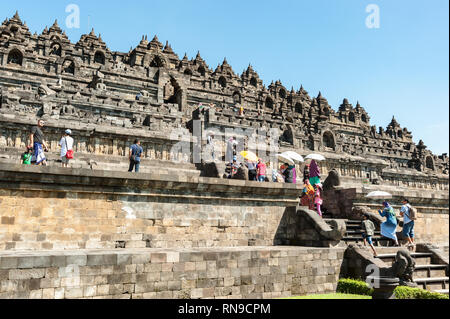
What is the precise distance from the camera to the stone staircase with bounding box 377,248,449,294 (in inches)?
462

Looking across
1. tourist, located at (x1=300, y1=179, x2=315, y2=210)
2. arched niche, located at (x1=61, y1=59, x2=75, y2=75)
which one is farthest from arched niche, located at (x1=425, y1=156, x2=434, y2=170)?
arched niche, located at (x1=61, y1=59, x2=75, y2=75)

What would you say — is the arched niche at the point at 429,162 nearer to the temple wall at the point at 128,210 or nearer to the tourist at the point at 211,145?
the tourist at the point at 211,145

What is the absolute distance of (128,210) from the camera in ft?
33.5

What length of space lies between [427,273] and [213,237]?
7.37m

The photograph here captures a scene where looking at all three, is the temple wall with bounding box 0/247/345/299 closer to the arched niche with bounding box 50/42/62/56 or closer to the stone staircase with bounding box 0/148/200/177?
the stone staircase with bounding box 0/148/200/177

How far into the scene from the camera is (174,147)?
24938 millimetres

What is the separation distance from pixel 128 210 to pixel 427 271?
32.8ft

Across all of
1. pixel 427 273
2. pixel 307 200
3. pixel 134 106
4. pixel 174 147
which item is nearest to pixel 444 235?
pixel 427 273

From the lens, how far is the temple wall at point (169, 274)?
7.09 m

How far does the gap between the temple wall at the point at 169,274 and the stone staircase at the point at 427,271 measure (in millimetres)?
2265

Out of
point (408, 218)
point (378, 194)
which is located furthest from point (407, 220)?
point (378, 194)

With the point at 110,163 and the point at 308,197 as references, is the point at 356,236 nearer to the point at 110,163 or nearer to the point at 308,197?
the point at 308,197

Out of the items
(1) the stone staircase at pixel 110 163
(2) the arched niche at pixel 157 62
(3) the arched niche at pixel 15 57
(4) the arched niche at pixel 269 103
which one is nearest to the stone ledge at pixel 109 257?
(1) the stone staircase at pixel 110 163
